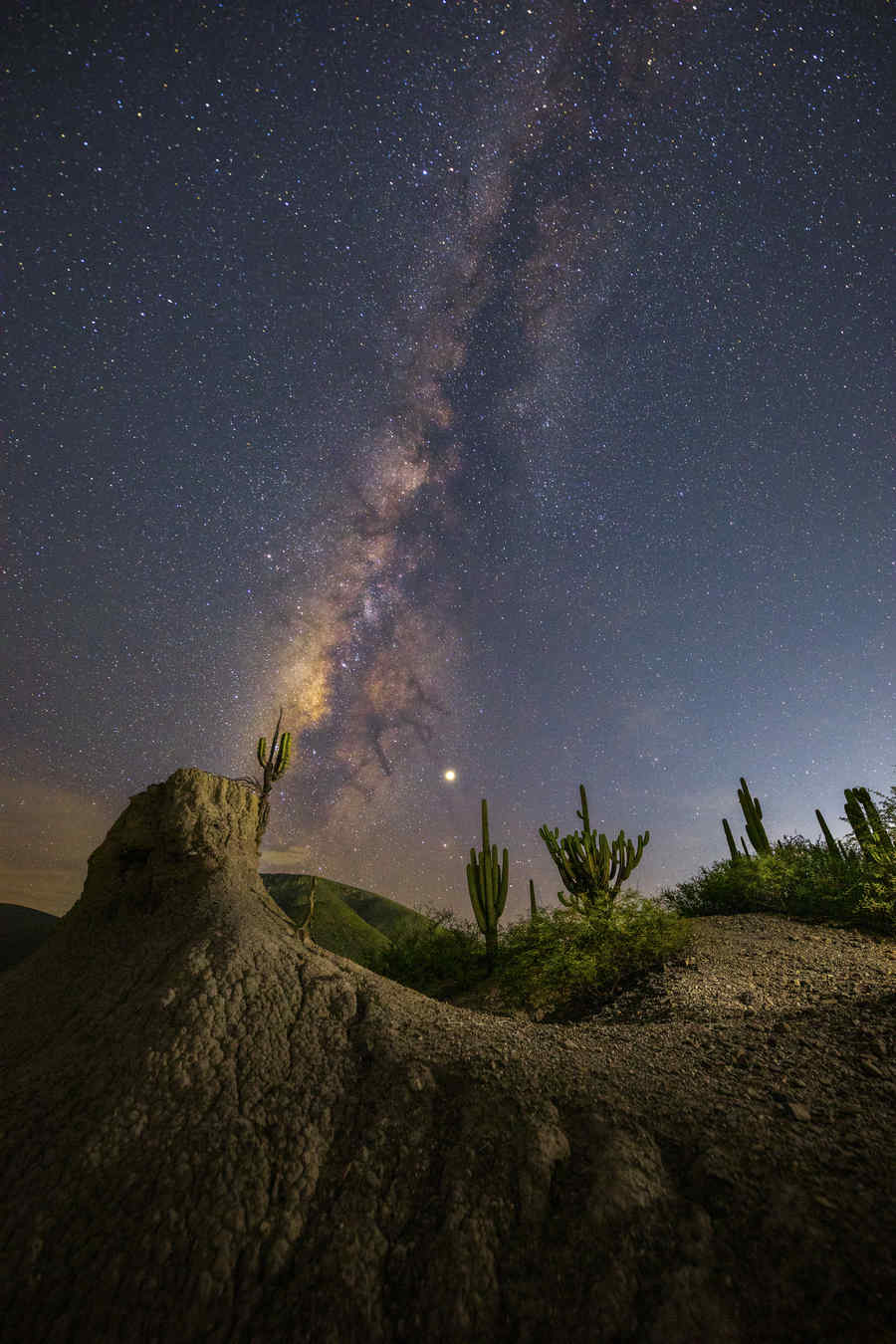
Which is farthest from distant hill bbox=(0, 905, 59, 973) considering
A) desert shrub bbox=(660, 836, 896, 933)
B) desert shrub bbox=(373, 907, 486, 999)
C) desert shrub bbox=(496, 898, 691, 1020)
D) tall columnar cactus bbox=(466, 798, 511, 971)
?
desert shrub bbox=(660, 836, 896, 933)

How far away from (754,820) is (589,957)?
1250 centimetres

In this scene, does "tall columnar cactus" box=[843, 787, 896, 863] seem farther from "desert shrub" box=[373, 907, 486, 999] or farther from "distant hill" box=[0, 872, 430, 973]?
"distant hill" box=[0, 872, 430, 973]

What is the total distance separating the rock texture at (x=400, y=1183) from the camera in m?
2.27

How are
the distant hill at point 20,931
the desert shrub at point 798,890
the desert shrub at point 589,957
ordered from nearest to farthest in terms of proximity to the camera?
the desert shrub at point 589,957
the desert shrub at point 798,890
the distant hill at point 20,931

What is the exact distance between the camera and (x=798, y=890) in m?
12.0

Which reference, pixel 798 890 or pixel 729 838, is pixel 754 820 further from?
pixel 798 890

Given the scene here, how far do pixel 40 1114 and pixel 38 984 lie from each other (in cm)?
229

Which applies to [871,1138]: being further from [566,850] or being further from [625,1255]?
[566,850]

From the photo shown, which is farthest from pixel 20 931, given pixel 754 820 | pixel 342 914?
pixel 754 820

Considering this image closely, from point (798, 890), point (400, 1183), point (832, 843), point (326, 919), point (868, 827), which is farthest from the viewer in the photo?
point (326, 919)

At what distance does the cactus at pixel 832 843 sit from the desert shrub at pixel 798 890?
169mm

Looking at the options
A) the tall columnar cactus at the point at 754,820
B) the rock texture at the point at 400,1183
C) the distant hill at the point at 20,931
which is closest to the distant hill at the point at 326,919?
the distant hill at the point at 20,931

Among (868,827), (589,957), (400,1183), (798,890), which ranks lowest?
(400,1183)

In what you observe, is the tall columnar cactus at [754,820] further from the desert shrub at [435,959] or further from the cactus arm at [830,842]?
the desert shrub at [435,959]
